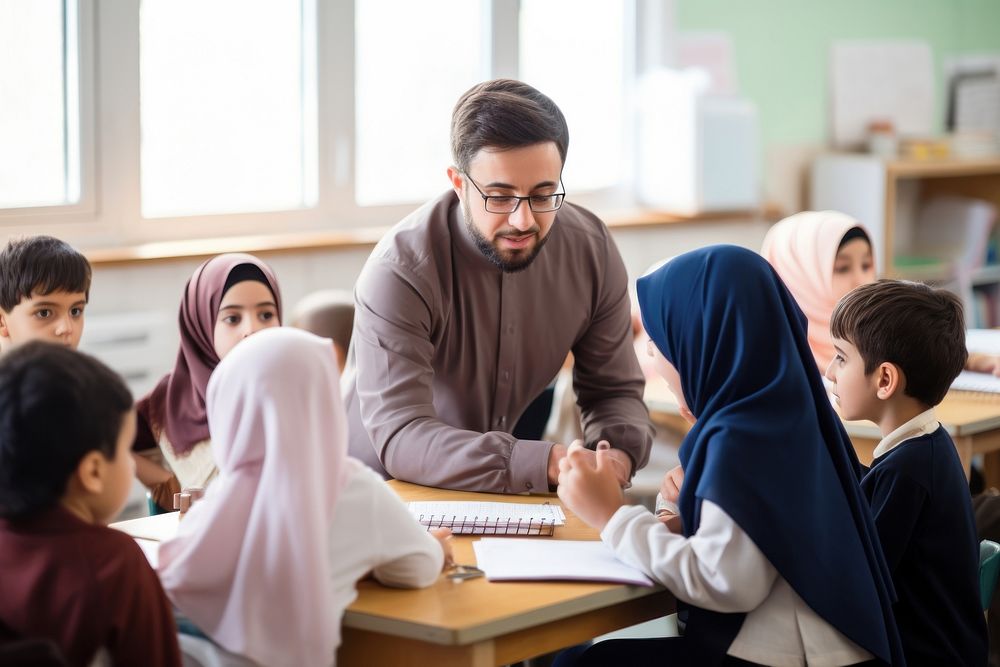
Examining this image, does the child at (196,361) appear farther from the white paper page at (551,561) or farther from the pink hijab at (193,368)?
the white paper page at (551,561)

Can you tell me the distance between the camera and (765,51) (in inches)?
211

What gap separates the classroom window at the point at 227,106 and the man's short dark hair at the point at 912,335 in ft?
7.91

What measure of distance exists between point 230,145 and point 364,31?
2.11ft

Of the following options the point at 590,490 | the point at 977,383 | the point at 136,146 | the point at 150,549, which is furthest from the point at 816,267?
the point at 150,549

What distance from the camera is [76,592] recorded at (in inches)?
58.2

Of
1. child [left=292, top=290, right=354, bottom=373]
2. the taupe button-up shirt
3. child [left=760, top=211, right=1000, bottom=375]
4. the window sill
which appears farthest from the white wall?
child [left=760, top=211, right=1000, bottom=375]

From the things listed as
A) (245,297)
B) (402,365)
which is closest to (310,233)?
(245,297)

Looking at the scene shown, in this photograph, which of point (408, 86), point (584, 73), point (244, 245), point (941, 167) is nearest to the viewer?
point (244, 245)

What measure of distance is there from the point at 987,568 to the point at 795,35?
3.77 m

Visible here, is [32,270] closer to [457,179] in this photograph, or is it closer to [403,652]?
[457,179]

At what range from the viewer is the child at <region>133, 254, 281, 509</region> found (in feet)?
8.58

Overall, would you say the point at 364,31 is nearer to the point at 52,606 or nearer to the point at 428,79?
the point at 428,79

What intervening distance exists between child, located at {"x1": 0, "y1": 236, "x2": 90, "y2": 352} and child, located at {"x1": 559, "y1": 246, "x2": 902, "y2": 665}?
3.95ft

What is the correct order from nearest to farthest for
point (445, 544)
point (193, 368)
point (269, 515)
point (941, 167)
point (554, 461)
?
point (269, 515), point (445, 544), point (554, 461), point (193, 368), point (941, 167)
